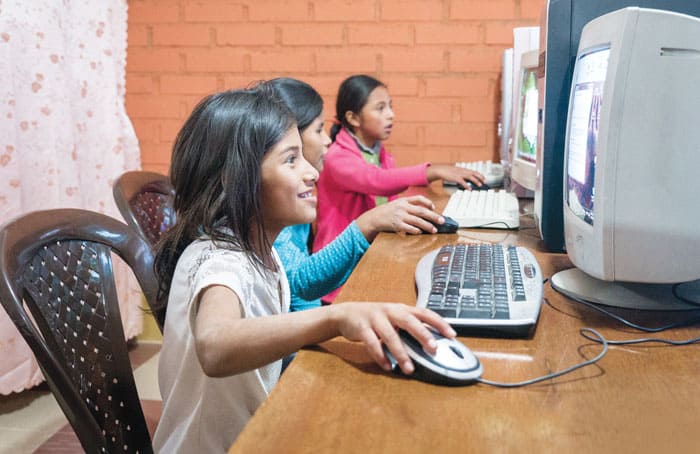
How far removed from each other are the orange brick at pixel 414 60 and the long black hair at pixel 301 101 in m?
1.04

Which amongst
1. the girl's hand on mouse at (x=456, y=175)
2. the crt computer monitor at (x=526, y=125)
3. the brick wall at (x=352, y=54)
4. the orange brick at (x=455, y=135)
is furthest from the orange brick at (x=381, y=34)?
the crt computer monitor at (x=526, y=125)

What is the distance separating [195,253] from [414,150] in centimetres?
197

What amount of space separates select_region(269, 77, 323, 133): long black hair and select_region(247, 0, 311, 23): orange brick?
1077 millimetres

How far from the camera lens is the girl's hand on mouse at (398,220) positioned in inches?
57.2

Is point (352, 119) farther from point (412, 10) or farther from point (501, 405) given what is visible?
point (501, 405)

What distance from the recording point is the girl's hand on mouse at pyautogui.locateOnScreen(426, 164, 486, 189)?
7.29 feet

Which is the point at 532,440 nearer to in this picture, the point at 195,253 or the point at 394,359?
the point at 394,359

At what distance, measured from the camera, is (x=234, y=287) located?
81cm

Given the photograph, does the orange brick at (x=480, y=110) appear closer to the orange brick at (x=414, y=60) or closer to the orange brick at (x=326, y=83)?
the orange brick at (x=414, y=60)

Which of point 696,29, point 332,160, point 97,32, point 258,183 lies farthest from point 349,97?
point 696,29

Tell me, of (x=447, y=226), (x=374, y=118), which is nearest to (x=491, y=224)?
(x=447, y=226)

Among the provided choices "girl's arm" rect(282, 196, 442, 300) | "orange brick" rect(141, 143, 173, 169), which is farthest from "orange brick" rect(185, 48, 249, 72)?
"girl's arm" rect(282, 196, 442, 300)

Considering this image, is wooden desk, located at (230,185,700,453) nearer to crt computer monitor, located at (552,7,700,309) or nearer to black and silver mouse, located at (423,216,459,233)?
crt computer monitor, located at (552,7,700,309)

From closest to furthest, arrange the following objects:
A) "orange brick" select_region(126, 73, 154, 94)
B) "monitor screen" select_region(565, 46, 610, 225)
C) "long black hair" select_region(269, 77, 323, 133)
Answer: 1. "monitor screen" select_region(565, 46, 610, 225)
2. "long black hair" select_region(269, 77, 323, 133)
3. "orange brick" select_region(126, 73, 154, 94)
